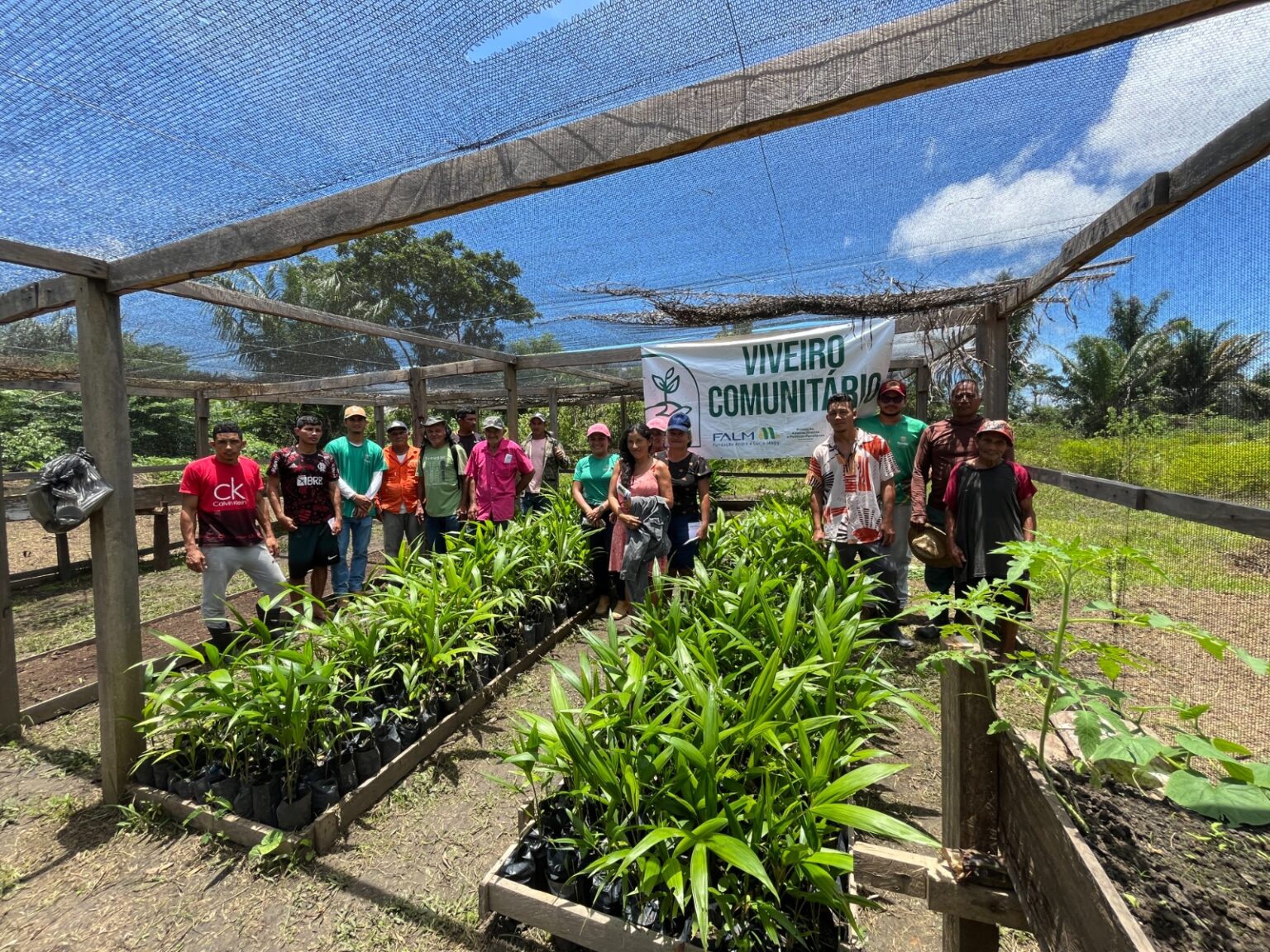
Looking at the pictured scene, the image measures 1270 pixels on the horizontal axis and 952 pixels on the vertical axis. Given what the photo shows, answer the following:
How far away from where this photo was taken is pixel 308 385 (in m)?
7.88

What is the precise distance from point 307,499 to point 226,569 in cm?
74

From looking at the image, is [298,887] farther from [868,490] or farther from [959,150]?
[959,150]

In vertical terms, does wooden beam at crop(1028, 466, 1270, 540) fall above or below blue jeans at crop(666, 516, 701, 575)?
above

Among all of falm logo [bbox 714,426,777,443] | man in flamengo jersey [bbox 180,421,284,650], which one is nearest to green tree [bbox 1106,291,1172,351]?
falm logo [bbox 714,426,777,443]

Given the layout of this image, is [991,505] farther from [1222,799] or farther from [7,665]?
[7,665]

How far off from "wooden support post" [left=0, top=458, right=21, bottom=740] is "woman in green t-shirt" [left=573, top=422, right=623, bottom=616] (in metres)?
3.32

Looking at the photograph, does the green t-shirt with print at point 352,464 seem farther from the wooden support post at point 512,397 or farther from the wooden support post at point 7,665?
the wooden support post at point 7,665

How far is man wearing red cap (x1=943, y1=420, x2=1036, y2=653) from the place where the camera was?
3199 mm

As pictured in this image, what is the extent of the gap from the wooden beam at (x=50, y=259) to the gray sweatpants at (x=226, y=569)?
187 cm

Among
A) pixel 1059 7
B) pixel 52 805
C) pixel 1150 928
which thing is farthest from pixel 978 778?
pixel 52 805

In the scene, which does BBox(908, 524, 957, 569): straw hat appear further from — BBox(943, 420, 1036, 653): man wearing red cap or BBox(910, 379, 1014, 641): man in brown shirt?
BBox(943, 420, 1036, 653): man wearing red cap

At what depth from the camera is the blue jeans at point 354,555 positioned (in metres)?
4.85

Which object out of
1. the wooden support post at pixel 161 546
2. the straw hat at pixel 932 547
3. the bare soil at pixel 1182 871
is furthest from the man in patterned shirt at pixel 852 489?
the wooden support post at pixel 161 546

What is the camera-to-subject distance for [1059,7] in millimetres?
1129
